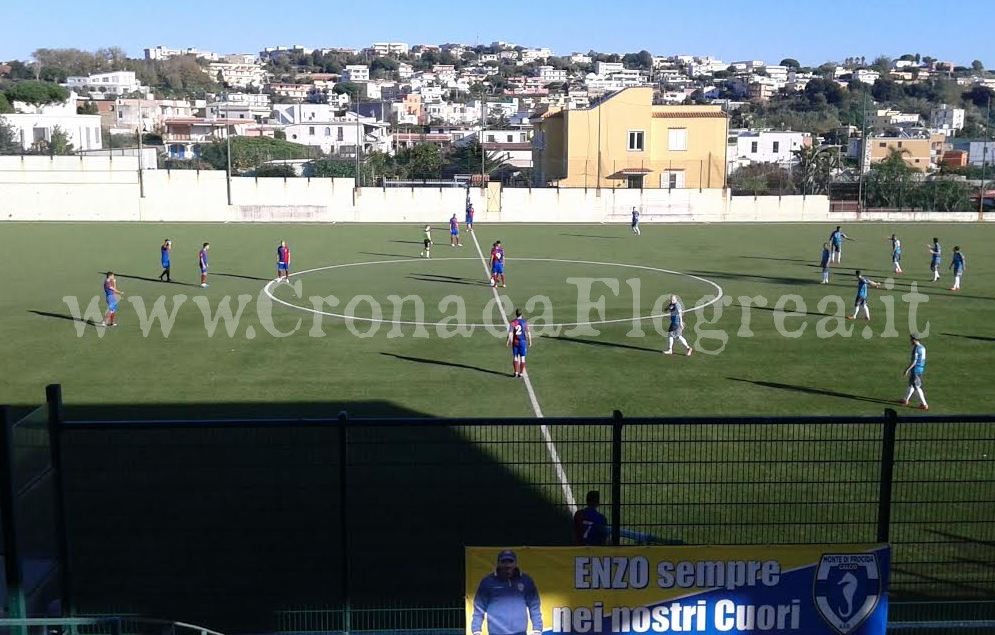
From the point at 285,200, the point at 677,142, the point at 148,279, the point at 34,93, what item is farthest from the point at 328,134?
the point at 148,279

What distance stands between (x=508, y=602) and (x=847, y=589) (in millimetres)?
2643

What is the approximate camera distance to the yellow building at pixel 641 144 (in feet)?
234

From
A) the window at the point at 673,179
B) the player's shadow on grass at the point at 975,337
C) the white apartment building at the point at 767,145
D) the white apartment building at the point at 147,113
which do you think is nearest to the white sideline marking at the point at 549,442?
the player's shadow on grass at the point at 975,337

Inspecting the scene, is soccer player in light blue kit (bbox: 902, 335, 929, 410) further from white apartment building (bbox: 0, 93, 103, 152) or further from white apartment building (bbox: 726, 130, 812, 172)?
white apartment building (bbox: 726, 130, 812, 172)

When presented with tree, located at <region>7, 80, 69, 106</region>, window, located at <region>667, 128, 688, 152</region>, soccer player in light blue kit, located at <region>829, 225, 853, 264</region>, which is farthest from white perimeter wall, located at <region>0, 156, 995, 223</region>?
tree, located at <region>7, 80, 69, 106</region>

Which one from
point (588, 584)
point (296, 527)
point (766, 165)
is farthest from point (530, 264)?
point (766, 165)

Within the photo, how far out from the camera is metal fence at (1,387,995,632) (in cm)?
930

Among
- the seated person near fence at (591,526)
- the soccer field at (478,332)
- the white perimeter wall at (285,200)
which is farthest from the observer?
the white perimeter wall at (285,200)

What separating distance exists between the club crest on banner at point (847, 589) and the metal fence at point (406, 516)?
0.48 meters

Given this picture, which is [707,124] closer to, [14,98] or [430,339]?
[430,339]

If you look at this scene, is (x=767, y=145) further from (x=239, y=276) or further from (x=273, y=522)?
(x=273, y=522)

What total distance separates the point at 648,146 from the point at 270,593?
65.2 metres

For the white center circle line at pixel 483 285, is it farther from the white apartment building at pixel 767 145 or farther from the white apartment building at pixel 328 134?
the white apartment building at pixel 767 145

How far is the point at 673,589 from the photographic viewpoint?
7426mm
